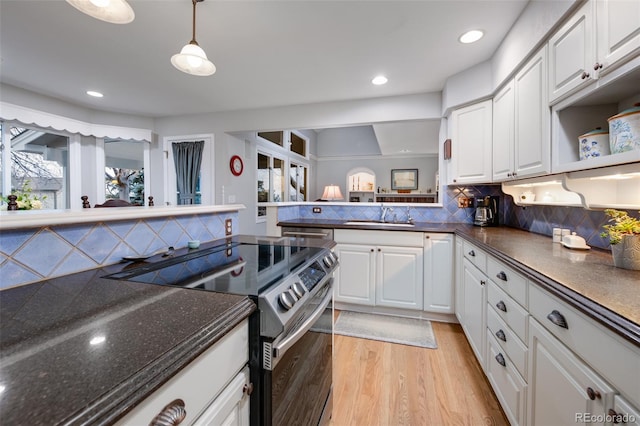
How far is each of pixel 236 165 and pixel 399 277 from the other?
276 cm

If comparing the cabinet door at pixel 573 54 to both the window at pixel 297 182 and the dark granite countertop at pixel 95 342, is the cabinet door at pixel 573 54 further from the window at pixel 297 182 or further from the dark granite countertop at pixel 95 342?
the window at pixel 297 182

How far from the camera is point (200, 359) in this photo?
579 mm

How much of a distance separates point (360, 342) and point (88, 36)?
10.5 ft

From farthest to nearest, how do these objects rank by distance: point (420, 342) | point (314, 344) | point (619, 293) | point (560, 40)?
1. point (420, 342)
2. point (560, 40)
3. point (314, 344)
4. point (619, 293)

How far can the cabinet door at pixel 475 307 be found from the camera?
1700 millimetres

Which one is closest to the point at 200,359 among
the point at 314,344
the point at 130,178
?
the point at 314,344

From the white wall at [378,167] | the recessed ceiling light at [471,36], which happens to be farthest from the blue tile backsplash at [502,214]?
the white wall at [378,167]

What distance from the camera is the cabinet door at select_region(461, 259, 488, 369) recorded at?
1.70 m

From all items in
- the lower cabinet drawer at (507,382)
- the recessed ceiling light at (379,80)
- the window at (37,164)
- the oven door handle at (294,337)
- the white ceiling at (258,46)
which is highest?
the white ceiling at (258,46)

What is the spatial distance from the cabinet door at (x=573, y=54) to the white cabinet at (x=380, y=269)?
1477mm

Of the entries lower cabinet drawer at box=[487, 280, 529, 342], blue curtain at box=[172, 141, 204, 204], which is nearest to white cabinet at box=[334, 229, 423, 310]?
lower cabinet drawer at box=[487, 280, 529, 342]

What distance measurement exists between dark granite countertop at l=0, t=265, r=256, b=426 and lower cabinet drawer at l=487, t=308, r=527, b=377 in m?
1.22

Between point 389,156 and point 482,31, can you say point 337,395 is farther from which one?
point 389,156

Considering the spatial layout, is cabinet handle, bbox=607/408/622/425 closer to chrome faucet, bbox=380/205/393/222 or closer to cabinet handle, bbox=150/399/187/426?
cabinet handle, bbox=150/399/187/426
